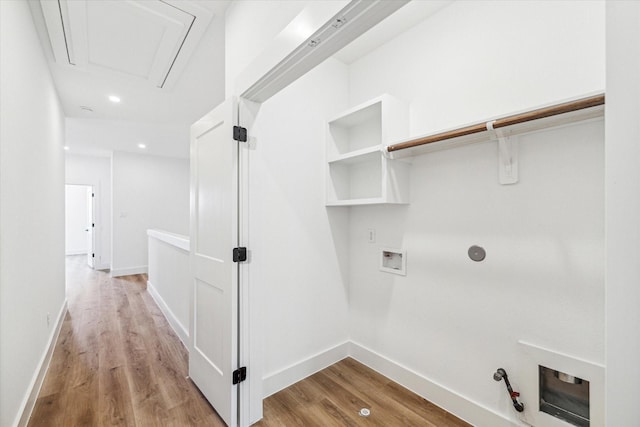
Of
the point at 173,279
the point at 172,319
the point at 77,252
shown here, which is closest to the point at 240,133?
the point at 173,279


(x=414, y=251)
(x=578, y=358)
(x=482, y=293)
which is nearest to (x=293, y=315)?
(x=414, y=251)

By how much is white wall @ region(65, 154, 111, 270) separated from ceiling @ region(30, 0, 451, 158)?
3318 mm

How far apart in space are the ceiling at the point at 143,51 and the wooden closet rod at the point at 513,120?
36.6 inches

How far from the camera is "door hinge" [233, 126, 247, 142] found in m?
1.70

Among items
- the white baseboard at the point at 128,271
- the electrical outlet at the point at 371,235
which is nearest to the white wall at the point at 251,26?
the electrical outlet at the point at 371,235

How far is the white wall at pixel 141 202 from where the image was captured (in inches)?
239

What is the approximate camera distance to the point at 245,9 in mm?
1732

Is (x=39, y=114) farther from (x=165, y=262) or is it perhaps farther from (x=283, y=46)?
(x=283, y=46)

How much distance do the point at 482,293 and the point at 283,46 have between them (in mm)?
1723

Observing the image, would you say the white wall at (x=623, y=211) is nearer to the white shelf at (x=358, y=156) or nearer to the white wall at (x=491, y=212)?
the white wall at (x=491, y=212)

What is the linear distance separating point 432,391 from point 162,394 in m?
1.87

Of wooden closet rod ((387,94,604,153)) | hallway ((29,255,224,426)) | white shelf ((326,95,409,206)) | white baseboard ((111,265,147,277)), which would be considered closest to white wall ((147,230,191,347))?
hallway ((29,255,224,426))

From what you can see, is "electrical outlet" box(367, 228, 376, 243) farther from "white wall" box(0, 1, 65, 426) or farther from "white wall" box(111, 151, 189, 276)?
"white wall" box(111, 151, 189, 276)

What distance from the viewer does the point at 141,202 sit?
20.9 feet
